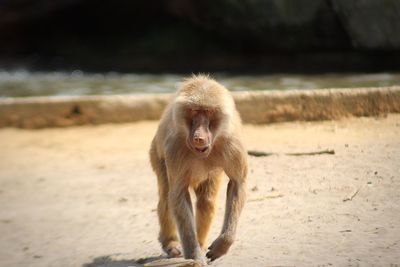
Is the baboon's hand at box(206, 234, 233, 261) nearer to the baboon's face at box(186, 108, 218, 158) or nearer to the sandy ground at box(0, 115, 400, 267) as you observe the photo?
the sandy ground at box(0, 115, 400, 267)

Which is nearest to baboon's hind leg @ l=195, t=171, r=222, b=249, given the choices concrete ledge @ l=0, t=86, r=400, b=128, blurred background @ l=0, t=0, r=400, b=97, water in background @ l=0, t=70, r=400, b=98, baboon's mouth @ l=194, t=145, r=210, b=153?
baboon's mouth @ l=194, t=145, r=210, b=153

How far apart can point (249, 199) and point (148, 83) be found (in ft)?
22.0

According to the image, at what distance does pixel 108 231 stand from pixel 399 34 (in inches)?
317

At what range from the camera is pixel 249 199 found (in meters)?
5.39

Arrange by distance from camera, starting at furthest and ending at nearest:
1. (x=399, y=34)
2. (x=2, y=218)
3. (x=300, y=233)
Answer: (x=399, y=34)
(x=2, y=218)
(x=300, y=233)

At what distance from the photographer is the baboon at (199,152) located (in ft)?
12.9

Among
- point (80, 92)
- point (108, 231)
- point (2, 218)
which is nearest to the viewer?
point (108, 231)

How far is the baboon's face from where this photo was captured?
3.85 metres

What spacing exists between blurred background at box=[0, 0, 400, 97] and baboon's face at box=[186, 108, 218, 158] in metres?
5.85

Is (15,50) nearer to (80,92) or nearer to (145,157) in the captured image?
(80,92)

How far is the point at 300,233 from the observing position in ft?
14.5

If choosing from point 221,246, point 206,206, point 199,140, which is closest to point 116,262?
point 206,206

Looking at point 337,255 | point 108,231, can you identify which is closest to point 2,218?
point 108,231

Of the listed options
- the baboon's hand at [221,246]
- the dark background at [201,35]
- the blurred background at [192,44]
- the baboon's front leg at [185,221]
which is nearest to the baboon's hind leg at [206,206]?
the baboon's front leg at [185,221]
